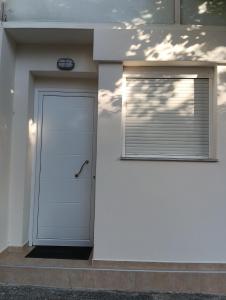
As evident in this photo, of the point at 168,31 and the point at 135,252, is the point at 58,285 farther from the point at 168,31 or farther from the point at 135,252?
the point at 168,31

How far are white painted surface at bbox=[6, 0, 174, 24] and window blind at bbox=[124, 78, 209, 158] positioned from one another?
34.5 inches

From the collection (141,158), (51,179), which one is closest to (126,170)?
(141,158)

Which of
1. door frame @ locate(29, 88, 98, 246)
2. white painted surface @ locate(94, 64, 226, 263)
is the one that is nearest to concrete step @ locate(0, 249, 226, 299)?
white painted surface @ locate(94, 64, 226, 263)

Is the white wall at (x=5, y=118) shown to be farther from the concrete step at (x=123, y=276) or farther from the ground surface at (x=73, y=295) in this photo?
the ground surface at (x=73, y=295)

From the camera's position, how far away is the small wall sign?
16.3 feet

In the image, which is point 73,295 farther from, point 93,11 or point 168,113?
point 93,11

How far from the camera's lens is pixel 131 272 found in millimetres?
4191

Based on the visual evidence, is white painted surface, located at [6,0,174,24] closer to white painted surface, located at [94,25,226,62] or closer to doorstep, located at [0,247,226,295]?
white painted surface, located at [94,25,226,62]

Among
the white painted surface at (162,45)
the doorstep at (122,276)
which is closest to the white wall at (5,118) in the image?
the doorstep at (122,276)

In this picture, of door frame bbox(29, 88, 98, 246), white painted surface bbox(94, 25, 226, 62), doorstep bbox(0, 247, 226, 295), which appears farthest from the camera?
door frame bbox(29, 88, 98, 246)

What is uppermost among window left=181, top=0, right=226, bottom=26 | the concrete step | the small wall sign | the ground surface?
window left=181, top=0, right=226, bottom=26

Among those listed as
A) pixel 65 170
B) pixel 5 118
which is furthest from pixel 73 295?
pixel 5 118

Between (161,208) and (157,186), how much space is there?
0.27 meters

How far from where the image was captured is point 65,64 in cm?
497
